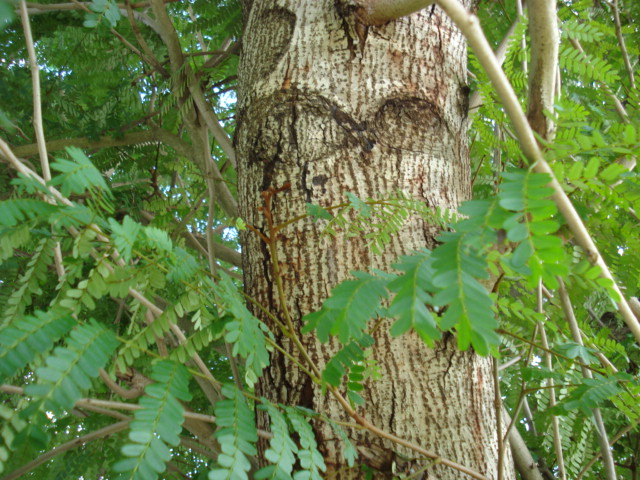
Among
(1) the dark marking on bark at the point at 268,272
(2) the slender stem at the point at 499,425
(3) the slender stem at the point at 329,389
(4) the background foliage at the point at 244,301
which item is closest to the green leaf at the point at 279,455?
(4) the background foliage at the point at 244,301

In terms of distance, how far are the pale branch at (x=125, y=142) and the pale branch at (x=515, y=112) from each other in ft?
5.15

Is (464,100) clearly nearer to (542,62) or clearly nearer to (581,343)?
(542,62)

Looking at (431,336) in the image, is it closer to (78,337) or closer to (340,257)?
(78,337)

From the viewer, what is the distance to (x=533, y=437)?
242 centimetres

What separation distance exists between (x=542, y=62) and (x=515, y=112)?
33 centimetres

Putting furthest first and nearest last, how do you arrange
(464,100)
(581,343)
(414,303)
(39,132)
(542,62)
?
(464,100) → (581,343) → (39,132) → (542,62) → (414,303)

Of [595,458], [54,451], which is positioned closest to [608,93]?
[595,458]

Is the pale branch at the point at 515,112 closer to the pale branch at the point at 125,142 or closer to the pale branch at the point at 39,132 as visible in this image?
the pale branch at the point at 39,132

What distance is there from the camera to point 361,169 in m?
1.25

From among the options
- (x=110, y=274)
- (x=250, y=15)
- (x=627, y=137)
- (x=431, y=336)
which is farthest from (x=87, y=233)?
(x=250, y=15)

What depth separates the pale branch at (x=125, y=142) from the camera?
2066 mm

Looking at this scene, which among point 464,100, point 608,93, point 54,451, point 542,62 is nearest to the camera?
point 542,62

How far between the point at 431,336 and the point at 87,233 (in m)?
0.52

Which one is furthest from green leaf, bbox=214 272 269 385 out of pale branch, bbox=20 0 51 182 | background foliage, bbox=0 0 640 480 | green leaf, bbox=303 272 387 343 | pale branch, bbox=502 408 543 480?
pale branch, bbox=502 408 543 480
